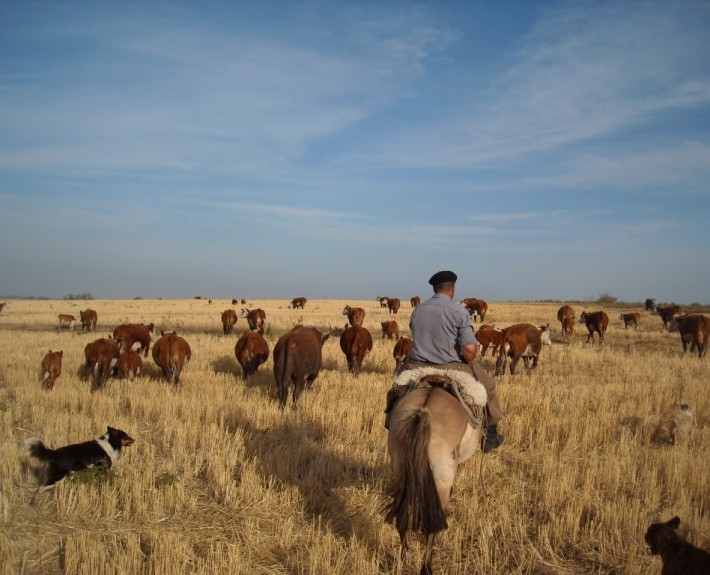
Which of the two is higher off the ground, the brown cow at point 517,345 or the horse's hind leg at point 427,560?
the brown cow at point 517,345

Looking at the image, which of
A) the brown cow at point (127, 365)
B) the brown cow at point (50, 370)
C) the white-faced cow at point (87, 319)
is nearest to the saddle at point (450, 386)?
the brown cow at point (127, 365)

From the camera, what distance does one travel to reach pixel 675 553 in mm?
3285

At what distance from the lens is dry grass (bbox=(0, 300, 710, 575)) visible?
4.28 meters

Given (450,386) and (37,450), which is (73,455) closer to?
(37,450)

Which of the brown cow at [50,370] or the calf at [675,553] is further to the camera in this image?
the brown cow at [50,370]

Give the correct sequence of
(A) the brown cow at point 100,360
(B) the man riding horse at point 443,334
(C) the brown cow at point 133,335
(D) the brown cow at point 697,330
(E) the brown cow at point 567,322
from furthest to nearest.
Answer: (E) the brown cow at point 567,322 → (D) the brown cow at point 697,330 → (C) the brown cow at point 133,335 → (A) the brown cow at point 100,360 → (B) the man riding horse at point 443,334

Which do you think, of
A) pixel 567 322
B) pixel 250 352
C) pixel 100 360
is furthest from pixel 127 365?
pixel 567 322

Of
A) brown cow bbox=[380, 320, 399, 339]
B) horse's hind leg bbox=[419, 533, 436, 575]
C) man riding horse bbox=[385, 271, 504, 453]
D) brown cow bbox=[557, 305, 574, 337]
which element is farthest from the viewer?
brown cow bbox=[557, 305, 574, 337]

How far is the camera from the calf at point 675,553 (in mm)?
3062

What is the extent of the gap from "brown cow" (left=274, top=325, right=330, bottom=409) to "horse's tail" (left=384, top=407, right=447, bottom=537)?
5215 mm

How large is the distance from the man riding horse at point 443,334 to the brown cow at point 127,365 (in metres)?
8.11

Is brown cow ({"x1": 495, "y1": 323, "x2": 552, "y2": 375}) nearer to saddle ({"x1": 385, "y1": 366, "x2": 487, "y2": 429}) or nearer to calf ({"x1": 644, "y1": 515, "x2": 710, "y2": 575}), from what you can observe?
saddle ({"x1": 385, "y1": 366, "x2": 487, "y2": 429})

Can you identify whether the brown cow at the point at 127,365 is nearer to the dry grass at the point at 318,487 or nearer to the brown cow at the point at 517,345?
the dry grass at the point at 318,487

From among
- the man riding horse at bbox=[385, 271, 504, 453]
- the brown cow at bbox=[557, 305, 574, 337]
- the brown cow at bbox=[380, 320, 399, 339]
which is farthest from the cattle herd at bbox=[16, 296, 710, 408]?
the brown cow at bbox=[380, 320, 399, 339]
